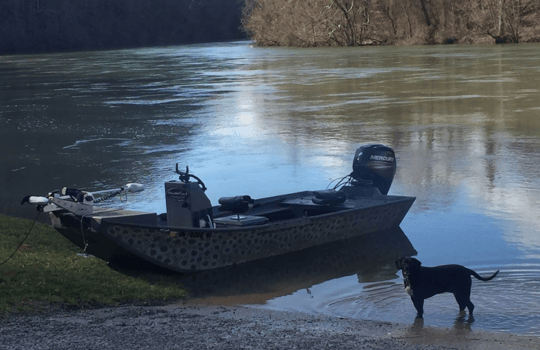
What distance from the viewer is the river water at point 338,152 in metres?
9.38

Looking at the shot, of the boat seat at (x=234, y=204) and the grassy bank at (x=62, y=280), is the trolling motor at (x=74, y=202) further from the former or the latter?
the boat seat at (x=234, y=204)

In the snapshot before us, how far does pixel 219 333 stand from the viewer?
725cm

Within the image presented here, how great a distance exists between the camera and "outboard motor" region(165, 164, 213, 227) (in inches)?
388

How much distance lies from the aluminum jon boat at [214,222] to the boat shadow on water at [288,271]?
12 centimetres

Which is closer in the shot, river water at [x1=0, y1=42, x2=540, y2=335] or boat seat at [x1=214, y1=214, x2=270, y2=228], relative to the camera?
river water at [x1=0, y1=42, x2=540, y2=335]

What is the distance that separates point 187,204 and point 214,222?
A: 0.88 metres

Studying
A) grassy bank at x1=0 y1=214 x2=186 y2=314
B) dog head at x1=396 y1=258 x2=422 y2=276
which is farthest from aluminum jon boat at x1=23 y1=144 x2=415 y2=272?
dog head at x1=396 y1=258 x2=422 y2=276

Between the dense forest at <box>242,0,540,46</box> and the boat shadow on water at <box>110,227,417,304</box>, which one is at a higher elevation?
the dense forest at <box>242,0,540,46</box>

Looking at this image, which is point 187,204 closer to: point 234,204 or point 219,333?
point 234,204

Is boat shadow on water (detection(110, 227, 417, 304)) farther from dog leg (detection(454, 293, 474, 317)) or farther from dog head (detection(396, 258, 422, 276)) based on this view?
dog head (detection(396, 258, 422, 276))

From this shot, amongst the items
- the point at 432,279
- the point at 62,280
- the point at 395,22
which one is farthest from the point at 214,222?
the point at 395,22

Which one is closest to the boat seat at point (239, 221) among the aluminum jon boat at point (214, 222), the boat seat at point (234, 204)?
the aluminum jon boat at point (214, 222)

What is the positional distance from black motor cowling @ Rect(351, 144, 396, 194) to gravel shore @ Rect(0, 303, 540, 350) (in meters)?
4.57

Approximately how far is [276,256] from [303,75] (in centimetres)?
3197
